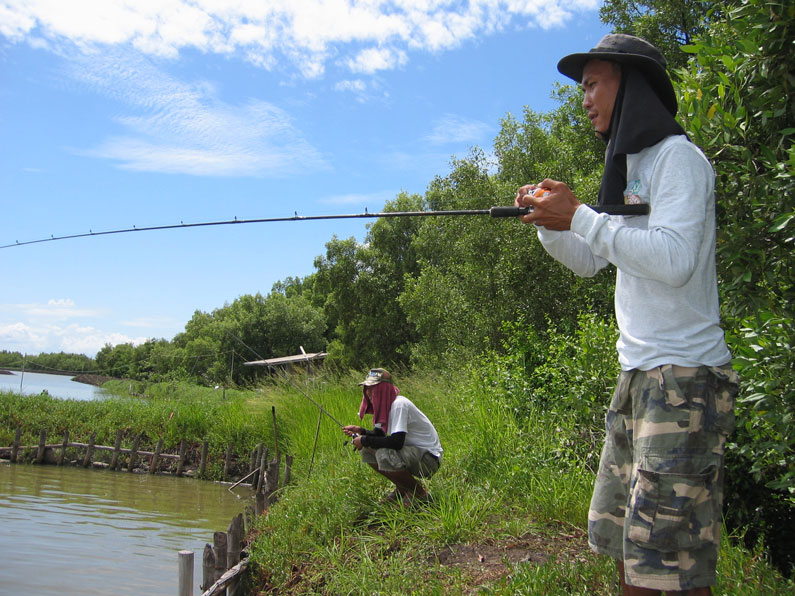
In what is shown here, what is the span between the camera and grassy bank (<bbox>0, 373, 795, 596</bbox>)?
4.38 metres

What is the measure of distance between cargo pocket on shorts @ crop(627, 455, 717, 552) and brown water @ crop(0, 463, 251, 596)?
8.96 m

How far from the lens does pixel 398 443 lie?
6320 millimetres

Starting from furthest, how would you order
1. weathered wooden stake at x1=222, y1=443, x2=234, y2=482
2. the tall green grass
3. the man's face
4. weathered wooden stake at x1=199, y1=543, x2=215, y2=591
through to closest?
weathered wooden stake at x1=222, y1=443, x2=234, y2=482 < weathered wooden stake at x1=199, y1=543, x2=215, y2=591 < the tall green grass < the man's face

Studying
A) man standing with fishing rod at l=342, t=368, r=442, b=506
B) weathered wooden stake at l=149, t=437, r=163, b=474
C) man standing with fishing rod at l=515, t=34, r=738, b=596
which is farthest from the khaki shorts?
weathered wooden stake at l=149, t=437, r=163, b=474

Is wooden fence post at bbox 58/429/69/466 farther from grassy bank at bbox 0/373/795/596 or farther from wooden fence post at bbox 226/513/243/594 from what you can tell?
wooden fence post at bbox 226/513/243/594

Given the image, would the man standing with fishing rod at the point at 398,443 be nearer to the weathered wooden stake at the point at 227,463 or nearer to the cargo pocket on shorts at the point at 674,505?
the cargo pocket on shorts at the point at 674,505

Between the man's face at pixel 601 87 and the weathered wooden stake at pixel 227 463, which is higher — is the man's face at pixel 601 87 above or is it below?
above

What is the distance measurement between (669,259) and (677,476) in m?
0.64

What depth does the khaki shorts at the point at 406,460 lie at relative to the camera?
6.28 m

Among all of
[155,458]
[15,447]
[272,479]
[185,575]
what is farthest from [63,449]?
[185,575]

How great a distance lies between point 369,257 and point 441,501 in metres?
32.4

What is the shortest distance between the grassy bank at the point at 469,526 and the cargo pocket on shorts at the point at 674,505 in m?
2.11

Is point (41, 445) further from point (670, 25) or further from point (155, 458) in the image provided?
point (670, 25)

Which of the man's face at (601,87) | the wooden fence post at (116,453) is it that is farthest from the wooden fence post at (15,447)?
the man's face at (601,87)
